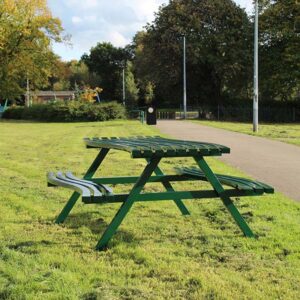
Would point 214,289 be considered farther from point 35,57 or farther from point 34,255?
point 35,57

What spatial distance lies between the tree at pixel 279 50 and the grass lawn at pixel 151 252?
122 ft

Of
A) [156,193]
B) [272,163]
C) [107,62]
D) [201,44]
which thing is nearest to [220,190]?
[156,193]

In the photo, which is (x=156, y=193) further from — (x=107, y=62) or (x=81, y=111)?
(x=107, y=62)

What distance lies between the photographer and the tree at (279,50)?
4300 cm

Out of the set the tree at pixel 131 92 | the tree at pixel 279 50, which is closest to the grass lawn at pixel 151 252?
the tree at pixel 279 50

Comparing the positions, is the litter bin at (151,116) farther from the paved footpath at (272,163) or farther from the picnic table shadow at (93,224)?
the picnic table shadow at (93,224)

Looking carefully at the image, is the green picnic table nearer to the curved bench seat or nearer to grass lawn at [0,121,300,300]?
the curved bench seat

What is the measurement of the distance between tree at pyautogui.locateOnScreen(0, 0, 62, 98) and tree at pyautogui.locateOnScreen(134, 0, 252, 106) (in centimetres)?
1043

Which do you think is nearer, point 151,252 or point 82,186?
point 151,252

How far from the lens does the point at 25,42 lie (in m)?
55.4

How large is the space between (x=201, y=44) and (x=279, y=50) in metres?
8.98

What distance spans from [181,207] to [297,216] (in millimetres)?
1405

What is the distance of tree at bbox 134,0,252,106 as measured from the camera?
5012cm

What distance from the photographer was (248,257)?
4688 millimetres
